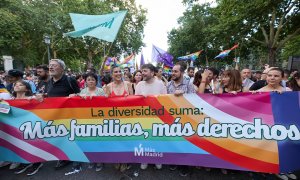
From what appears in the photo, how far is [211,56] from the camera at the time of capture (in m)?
37.0

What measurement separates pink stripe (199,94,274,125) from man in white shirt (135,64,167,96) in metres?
0.91

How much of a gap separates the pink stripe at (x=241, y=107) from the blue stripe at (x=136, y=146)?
724 millimetres

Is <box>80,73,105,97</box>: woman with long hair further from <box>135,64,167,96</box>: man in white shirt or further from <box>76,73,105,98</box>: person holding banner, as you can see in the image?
<box>135,64,167,96</box>: man in white shirt

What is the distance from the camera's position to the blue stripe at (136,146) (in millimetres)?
→ 3789

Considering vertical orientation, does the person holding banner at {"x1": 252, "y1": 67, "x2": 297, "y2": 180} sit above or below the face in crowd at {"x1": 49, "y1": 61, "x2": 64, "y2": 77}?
below

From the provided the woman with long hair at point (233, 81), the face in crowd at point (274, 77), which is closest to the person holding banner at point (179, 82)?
the woman with long hair at point (233, 81)

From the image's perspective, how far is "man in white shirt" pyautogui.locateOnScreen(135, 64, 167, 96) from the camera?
447 centimetres

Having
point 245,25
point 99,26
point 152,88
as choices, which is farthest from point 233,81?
point 245,25

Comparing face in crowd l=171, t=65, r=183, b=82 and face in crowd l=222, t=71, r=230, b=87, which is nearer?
face in crowd l=171, t=65, r=183, b=82

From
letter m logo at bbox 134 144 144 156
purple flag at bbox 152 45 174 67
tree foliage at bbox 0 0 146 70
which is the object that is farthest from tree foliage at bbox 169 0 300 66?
letter m logo at bbox 134 144 144 156

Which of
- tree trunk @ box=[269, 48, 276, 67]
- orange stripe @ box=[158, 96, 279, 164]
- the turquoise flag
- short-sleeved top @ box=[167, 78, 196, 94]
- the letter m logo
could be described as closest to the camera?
orange stripe @ box=[158, 96, 279, 164]

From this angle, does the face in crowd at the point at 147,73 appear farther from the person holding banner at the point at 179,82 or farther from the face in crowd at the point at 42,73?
the face in crowd at the point at 42,73

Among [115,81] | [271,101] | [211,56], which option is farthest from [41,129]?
[211,56]

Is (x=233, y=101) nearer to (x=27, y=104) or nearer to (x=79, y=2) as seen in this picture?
(x=27, y=104)
